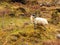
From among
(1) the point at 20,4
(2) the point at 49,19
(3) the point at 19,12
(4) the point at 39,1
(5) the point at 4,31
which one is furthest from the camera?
(4) the point at 39,1

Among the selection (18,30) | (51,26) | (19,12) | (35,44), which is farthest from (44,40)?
(19,12)

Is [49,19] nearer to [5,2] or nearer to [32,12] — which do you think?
[32,12]

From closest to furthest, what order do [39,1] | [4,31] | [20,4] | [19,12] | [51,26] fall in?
1. [4,31]
2. [51,26]
3. [19,12]
4. [20,4]
5. [39,1]

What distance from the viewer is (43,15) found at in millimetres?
14766

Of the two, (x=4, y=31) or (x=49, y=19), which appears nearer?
(x=4, y=31)

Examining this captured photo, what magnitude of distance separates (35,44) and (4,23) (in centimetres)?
317

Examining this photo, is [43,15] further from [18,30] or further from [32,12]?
[18,30]

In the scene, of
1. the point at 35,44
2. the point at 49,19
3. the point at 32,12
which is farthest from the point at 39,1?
the point at 35,44

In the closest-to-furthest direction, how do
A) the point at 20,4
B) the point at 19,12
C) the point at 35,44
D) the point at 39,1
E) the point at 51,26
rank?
the point at 35,44, the point at 51,26, the point at 19,12, the point at 20,4, the point at 39,1

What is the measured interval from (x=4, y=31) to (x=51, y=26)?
2.57 metres

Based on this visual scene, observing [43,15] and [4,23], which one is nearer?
[4,23]

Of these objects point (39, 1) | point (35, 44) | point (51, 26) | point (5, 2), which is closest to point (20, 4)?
point (5, 2)

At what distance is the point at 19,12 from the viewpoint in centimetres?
1489

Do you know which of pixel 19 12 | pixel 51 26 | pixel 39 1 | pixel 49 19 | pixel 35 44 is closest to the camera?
pixel 35 44
